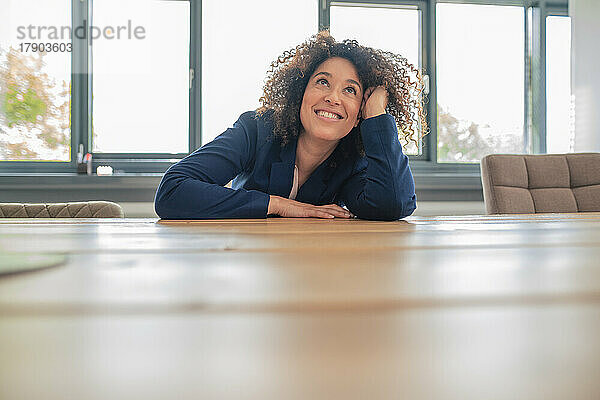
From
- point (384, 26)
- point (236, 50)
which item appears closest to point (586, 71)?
point (384, 26)

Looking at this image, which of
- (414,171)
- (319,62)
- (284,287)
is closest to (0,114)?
(319,62)

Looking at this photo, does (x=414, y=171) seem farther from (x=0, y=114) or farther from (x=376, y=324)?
(x=376, y=324)

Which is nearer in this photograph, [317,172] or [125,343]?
[125,343]

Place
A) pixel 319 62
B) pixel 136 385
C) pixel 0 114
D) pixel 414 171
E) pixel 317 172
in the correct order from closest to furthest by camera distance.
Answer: pixel 136 385 < pixel 317 172 < pixel 319 62 < pixel 0 114 < pixel 414 171

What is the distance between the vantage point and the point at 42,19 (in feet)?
9.80

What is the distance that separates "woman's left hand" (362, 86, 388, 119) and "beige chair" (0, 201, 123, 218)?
0.82 meters

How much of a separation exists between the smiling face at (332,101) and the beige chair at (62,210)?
0.67 meters

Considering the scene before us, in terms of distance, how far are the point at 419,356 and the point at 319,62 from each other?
5.21 ft

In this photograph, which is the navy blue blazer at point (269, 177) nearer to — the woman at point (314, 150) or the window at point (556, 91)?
the woman at point (314, 150)

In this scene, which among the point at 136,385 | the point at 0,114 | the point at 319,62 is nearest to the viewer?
the point at 136,385

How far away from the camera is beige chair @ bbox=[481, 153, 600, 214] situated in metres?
1.89

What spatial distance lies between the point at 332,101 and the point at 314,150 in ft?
0.52

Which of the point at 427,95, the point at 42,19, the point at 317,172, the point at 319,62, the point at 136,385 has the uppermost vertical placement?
the point at 42,19

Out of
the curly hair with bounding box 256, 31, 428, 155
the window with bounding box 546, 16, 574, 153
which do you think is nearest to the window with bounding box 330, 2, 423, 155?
the window with bounding box 546, 16, 574, 153
